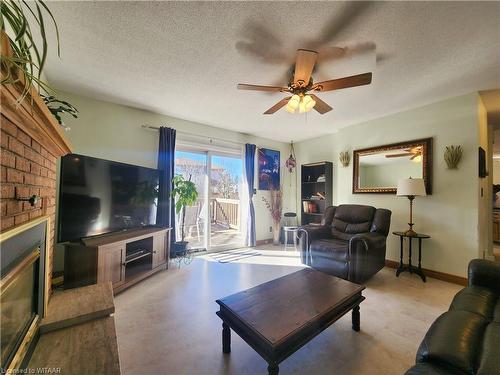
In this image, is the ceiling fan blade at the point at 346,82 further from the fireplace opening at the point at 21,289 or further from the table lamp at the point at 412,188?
the fireplace opening at the point at 21,289

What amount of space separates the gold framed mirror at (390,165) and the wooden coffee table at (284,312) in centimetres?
227

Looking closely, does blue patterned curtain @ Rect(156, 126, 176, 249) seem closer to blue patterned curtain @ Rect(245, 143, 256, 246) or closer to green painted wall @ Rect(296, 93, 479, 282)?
blue patterned curtain @ Rect(245, 143, 256, 246)

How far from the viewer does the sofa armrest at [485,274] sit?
1.43 meters

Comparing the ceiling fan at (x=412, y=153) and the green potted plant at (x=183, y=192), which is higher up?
the ceiling fan at (x=412, y=153)

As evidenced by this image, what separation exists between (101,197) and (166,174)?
1.09 m

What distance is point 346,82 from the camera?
183 centimetres

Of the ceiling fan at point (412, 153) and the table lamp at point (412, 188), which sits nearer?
the table lamp at point (412, 188)

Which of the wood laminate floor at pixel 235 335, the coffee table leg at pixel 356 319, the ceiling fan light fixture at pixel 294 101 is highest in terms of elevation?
the ceiling fan light fixture at pixel 294 101

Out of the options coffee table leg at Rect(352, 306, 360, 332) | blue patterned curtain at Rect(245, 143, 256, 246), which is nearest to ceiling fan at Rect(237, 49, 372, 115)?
coffee table leg at Rect(352, 306, 360, 332)

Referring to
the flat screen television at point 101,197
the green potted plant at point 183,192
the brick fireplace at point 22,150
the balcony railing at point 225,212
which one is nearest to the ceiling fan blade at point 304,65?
the brick fireplace at point 22,150

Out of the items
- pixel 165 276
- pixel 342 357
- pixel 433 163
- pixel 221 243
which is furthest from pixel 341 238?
pixel 165 276

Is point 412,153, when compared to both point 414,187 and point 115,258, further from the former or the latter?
point 115,258

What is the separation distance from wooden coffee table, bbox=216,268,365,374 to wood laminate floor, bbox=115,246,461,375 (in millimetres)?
160

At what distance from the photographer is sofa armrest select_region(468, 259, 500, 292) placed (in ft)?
4.70
